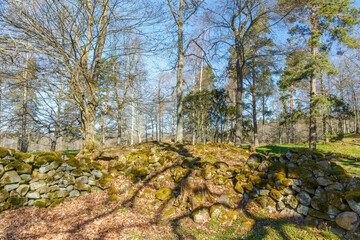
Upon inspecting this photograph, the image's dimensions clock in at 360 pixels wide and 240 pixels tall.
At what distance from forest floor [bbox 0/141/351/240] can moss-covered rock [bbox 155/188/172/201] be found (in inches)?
8.4

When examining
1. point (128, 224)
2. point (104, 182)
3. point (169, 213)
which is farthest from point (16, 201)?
point (169, 213)

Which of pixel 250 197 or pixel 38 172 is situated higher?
pixel 38 172

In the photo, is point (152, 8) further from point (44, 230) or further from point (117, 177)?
point (44, 230)

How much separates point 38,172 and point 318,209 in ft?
22.4

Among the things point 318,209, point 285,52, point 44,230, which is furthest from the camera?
point 285,52

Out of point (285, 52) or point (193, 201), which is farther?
point (285, 52)

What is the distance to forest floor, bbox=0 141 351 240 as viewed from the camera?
11.0 feet

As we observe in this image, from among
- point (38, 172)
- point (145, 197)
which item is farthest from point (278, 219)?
point (38, 172)

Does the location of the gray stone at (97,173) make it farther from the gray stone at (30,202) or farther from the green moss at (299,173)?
the green moss at (299,173)

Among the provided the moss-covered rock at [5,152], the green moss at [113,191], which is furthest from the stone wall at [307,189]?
the moss-covered rock at [5,152]

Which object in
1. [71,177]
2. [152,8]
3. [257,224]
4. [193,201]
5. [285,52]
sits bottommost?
[257,224]

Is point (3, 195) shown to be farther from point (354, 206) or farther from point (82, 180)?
point (354, 206)

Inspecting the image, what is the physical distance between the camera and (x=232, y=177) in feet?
17.5

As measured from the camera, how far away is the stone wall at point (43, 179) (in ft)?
13.1
